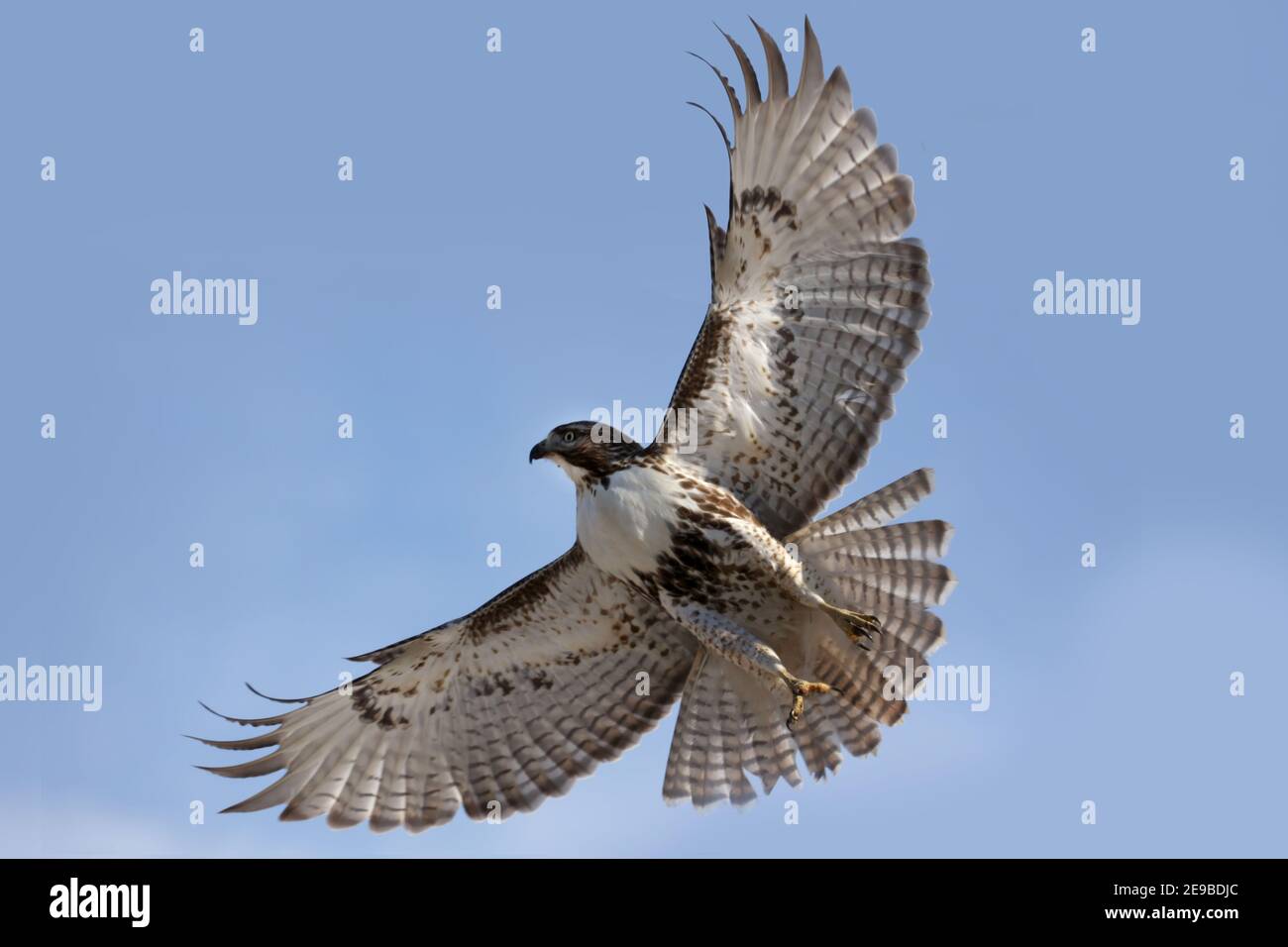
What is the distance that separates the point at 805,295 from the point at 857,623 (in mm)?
2222

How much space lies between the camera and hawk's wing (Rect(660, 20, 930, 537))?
10.8 m

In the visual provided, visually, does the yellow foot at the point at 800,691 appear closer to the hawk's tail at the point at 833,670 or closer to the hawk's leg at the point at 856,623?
the hawk's leg at the point at 856,623

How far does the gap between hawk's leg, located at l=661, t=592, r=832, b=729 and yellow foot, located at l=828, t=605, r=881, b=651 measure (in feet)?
1.35

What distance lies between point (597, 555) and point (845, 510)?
1716mm

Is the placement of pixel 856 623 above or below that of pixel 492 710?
above

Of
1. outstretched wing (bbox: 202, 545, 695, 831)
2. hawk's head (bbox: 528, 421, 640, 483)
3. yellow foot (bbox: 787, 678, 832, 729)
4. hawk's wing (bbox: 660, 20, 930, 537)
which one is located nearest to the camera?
yellow foot (bbox: 787, 678, 832, 729)

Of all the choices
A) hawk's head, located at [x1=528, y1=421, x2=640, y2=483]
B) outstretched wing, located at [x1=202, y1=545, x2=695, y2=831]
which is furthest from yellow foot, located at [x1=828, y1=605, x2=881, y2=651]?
hawk's head, located at [x1=528, y1=421, x2=640, y2=483]

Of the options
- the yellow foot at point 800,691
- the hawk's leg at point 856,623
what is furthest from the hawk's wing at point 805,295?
the yellow foot at point 800,691

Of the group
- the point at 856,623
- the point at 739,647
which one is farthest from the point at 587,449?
the point at 856,623

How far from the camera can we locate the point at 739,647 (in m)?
10.9

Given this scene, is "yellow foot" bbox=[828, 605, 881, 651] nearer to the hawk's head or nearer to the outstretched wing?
the outstretched wing

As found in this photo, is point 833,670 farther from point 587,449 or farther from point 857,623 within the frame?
point 587,449

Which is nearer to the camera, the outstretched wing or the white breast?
the white breast
